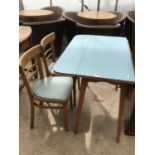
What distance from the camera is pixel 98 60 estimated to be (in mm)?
1589

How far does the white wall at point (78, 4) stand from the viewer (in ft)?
11.4

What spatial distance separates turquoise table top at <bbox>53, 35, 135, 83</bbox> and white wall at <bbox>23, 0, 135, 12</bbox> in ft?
5.79

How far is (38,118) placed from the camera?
200 centimetres

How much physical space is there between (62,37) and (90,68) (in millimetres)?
1855

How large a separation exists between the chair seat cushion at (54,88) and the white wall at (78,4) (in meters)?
2.16

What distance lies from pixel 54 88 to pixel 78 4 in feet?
7.66

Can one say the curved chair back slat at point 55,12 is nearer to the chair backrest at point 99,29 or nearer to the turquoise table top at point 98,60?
the chair backrest at point 99,29

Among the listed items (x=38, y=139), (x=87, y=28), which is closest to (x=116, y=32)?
(x=87, y=28)

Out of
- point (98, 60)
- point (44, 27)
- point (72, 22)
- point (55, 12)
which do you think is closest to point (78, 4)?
point (55, 12)

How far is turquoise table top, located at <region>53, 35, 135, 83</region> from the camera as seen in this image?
1.39 metres

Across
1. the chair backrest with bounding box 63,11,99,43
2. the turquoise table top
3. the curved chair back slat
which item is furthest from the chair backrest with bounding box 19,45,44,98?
the curved chair back slat

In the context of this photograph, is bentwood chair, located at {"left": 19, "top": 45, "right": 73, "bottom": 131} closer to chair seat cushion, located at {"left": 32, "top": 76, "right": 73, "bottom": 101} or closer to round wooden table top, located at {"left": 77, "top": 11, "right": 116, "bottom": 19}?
chair seat cushion, located at {"left": 32, "top": 76, "right": 73, "bottom": 101}

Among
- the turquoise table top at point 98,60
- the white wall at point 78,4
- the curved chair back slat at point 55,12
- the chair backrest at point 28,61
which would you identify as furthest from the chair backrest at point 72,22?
the chair backrest at point 28,61
